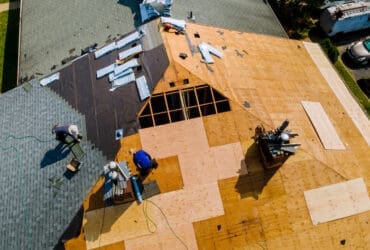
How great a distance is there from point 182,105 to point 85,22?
1706 centimetres

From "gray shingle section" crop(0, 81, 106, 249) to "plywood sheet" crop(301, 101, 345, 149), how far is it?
1641cm

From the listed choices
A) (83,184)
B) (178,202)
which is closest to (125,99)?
(83,184)

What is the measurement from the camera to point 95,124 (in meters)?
24.3

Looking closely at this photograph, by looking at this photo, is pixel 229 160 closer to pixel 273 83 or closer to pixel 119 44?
pixel 273 83

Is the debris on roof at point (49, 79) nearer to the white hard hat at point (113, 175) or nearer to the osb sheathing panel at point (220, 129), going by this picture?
the white hard hat at point (113, 175)

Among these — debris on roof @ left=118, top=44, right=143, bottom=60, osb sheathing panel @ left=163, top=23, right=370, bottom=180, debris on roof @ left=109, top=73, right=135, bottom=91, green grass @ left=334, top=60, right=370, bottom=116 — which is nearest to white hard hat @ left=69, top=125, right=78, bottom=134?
debris on roof @ left=109, top=73, right=135, bottom=91

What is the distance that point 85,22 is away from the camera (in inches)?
1326

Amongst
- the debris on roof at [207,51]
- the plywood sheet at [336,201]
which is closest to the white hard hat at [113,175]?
the debris on roof at [207,51]

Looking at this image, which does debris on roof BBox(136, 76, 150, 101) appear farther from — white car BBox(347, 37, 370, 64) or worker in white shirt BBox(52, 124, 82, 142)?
white car BBox(347, 37, 370, 64)

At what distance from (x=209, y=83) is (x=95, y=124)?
29.7ft

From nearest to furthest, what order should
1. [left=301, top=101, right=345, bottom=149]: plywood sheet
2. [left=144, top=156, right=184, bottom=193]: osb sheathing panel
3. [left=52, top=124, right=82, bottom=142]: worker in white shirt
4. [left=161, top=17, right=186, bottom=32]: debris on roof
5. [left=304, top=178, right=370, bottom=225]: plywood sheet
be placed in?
[left=144, top=156, right=184, bottom=193]: osb sheathing panel
[left=304, top=178, right=370, bottom=225]: plywood sheet
[left=52, top=124, right=82, bottom=142]: worker in white shirt
[left=301, top=101, right=345, bottom=149]: plywood sheet
[left=161, top=17, right=186, bottom=32]: debris on roof

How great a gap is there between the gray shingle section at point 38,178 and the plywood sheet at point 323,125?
646 inches

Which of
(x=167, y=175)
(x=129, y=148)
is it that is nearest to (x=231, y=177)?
(x=167, y=175)

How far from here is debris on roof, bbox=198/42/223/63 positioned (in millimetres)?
26166
